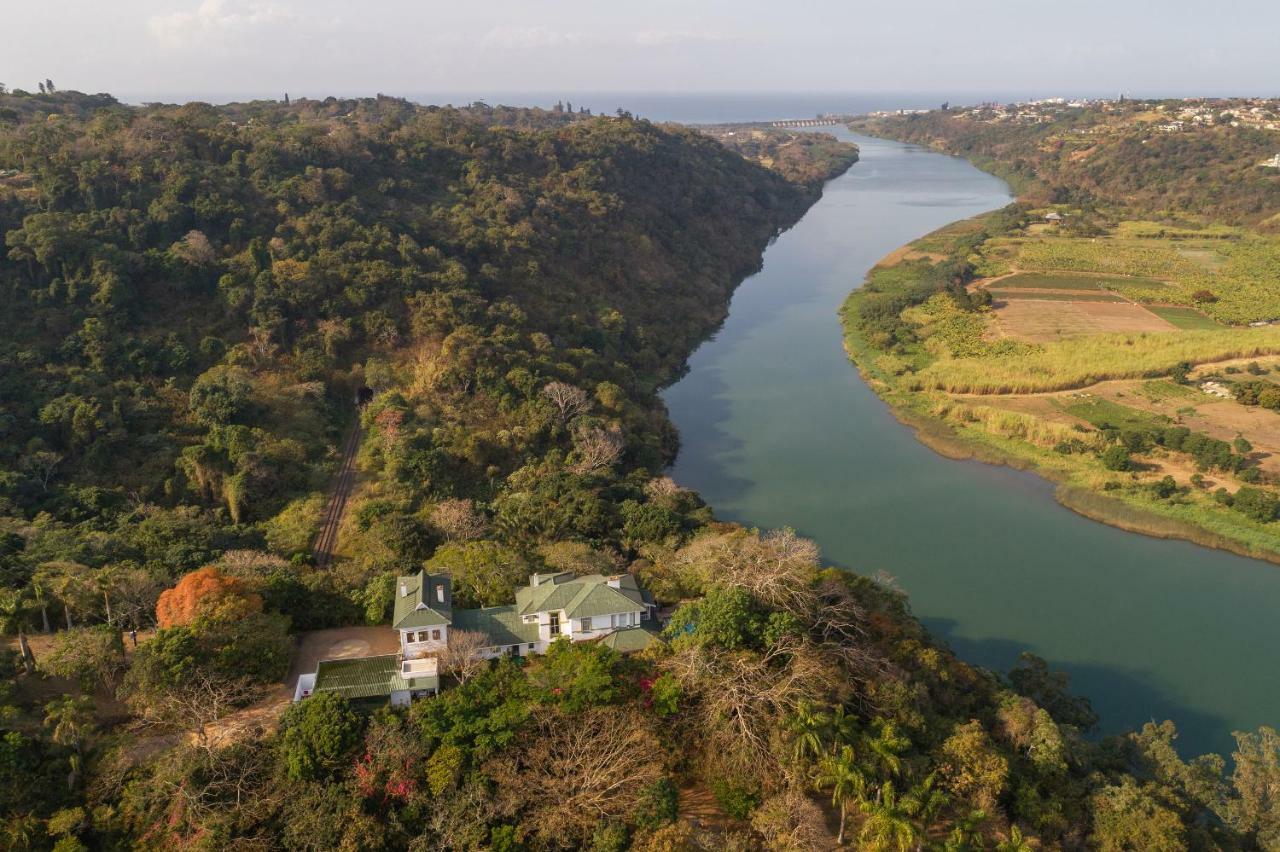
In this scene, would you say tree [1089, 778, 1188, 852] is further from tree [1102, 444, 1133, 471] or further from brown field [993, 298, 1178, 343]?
brown field [993, 298, 1178, 343]

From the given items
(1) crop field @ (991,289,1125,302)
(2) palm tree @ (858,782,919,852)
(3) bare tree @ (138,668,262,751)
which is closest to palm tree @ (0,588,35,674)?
(3) bare tree @ (138,668,262,751)

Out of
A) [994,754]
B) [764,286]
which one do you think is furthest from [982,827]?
[764,286]

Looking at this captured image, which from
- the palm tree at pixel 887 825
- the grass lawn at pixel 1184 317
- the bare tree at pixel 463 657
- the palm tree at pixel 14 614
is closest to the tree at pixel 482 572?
the bare tree at pixel 463 657

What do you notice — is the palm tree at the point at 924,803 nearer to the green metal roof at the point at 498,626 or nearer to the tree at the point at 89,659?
the green metal roof at the point at 498,626

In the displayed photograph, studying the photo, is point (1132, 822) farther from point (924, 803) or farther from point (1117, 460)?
point (1117, 460)

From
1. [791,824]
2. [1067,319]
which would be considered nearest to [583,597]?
[791,824]

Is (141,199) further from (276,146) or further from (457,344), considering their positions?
(457,344)
